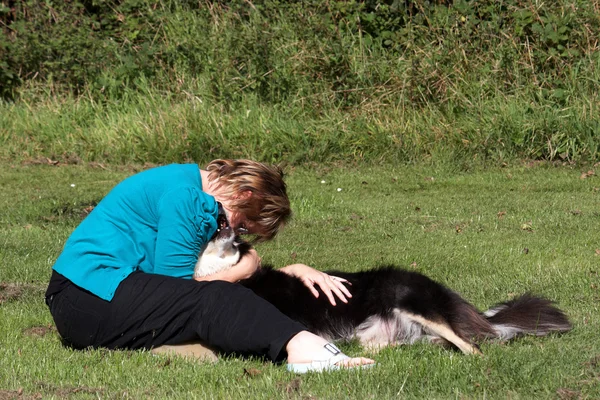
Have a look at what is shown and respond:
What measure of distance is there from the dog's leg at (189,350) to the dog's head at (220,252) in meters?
0.38

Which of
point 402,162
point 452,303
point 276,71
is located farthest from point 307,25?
point 452,303

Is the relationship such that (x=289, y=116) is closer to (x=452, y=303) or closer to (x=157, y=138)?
(x=157, y=138)

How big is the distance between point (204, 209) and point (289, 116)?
23.6ft

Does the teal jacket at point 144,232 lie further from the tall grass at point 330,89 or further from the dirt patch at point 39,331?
the tall grass at point 330,89

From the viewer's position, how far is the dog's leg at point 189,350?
12.6 ft

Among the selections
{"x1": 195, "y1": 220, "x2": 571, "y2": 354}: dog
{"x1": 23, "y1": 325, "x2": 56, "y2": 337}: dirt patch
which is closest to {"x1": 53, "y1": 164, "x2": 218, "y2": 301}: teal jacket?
{"x1": 195, "y1": 220, "x2": 571, "y2": 354}: dog

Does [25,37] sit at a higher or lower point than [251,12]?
lower

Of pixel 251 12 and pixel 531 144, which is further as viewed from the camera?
pixel 251 12

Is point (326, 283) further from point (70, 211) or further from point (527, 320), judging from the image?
point (70, 211)

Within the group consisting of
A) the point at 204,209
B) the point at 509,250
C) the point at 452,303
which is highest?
the point at 204,209

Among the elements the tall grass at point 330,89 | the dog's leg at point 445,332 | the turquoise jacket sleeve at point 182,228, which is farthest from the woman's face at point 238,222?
the tall grass at point 330,89

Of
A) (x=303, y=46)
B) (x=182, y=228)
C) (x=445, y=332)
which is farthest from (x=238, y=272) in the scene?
(x=303, y=46)

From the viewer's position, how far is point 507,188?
8.81 metres

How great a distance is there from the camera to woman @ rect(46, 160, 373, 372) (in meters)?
3.65
